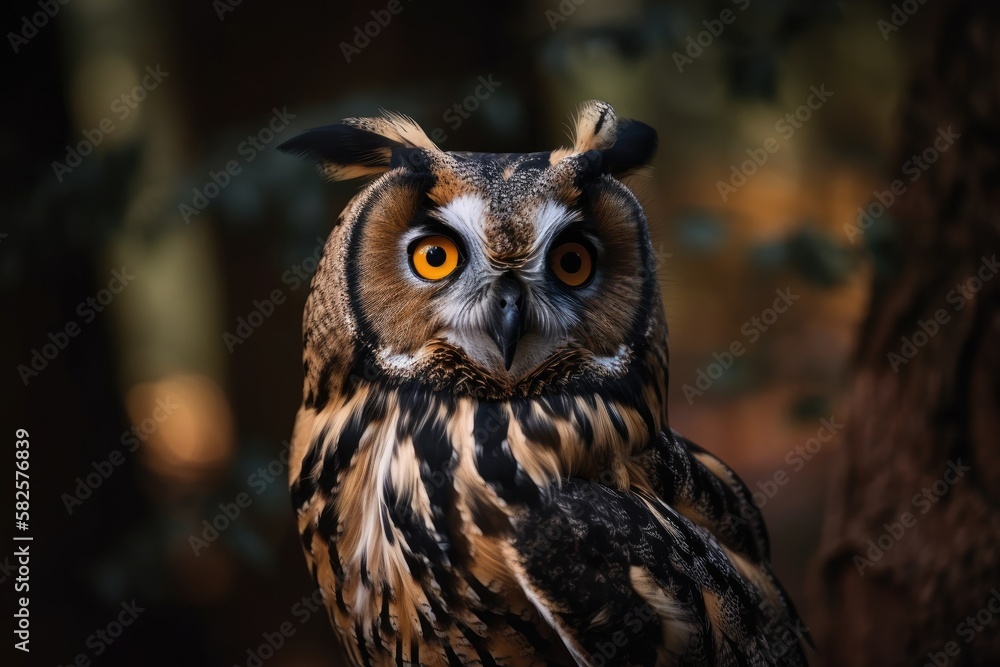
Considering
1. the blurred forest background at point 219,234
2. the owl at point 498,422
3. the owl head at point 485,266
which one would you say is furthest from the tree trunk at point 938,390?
→ the owl head at point 485,266

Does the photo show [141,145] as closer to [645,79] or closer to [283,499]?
[283,499]

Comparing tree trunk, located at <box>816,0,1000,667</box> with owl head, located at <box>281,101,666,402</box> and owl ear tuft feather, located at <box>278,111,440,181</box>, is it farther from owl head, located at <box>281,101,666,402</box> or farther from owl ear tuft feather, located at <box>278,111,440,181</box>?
owl ear tuft feather, located at <box>278,111,440,181</box>

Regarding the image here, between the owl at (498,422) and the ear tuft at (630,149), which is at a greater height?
the ear tuft at (630,149)

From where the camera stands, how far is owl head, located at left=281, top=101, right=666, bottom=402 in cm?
96

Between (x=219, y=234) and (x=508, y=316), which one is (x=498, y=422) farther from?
(x=219, y=234)

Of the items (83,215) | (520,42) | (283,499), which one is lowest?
(283,499)

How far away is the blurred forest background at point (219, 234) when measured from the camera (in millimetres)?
1654

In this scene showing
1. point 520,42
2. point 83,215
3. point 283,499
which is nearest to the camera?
point 83,215

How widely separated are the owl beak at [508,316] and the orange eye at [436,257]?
0.07m

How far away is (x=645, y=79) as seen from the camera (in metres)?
2.60

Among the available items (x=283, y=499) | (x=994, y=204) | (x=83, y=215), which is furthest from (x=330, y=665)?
(x=994, y=204)

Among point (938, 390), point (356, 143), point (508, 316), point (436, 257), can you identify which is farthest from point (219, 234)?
point (938, 390)

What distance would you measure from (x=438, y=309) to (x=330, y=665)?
1544mm

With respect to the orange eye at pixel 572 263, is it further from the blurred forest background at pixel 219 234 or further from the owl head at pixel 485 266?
the blurred forest background at pixel 219 234
